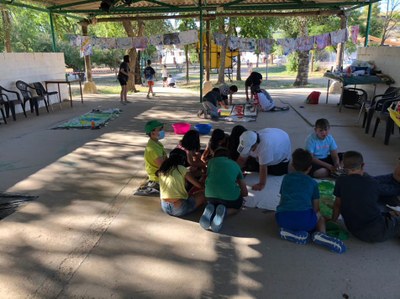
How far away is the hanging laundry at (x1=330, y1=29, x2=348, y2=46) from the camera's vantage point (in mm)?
11077

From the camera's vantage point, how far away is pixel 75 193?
3.96 meters

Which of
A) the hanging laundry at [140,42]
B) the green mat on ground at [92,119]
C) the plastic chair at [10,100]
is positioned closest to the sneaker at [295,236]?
the green mat on ground at [92,119]

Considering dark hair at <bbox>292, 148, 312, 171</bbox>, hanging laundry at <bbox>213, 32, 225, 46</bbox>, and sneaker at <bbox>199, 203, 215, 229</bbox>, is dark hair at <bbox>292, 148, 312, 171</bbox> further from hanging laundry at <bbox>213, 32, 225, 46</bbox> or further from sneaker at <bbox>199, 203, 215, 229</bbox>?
hanging laundry at <bbox>213, 32, 225, 46</bbox>

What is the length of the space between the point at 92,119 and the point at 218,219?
→ 19.6ft

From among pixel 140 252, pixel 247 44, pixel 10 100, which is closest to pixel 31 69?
pixel 10 100

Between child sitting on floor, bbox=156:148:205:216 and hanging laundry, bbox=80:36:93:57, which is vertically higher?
hanging laundry, bbox=80:36:93:57

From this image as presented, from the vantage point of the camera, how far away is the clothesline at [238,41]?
11.4 m

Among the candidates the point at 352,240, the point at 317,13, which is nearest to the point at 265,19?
the point at 317,13

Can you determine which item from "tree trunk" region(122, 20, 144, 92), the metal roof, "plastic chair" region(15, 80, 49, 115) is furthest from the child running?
"tree trunk" region(122, 20, 144, 92)

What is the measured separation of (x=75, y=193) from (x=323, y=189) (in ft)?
9.36

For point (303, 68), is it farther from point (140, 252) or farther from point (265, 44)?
point (140, 252)

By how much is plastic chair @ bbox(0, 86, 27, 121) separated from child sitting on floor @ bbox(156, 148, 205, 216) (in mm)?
6540

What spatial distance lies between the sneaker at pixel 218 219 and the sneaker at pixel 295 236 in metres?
0.53

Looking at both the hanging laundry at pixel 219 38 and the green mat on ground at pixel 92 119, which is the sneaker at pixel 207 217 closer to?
the green mat on ground at pixel 92 119
